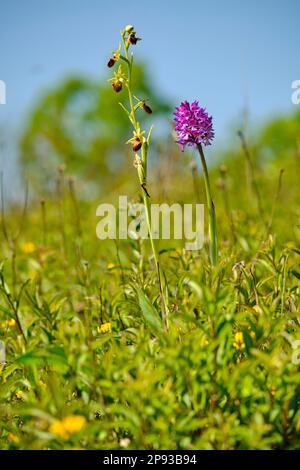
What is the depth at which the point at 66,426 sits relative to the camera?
1.17 metres

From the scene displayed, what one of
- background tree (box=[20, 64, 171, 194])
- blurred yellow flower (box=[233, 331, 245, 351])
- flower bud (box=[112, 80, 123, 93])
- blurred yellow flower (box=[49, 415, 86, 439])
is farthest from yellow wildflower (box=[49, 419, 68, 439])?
background tree (box=[20, 64, 171, 194])

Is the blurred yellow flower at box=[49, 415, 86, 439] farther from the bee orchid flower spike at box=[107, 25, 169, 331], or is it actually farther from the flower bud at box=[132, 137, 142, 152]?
the flower bud at box=[132, 137, 142, 152]

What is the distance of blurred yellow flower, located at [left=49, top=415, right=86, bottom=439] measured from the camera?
1.16m

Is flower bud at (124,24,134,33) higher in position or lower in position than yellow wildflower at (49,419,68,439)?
higher

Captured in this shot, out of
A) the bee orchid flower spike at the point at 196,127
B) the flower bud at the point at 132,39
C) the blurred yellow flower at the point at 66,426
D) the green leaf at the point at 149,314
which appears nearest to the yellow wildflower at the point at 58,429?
the blurred yellow flower at the point at 66,426

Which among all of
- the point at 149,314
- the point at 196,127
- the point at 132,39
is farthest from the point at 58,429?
the point at 132,39

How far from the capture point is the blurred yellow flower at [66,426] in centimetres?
116

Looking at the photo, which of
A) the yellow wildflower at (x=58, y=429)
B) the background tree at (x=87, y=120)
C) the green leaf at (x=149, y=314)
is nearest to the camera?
the yellow wildflower at (x=58, y=429)

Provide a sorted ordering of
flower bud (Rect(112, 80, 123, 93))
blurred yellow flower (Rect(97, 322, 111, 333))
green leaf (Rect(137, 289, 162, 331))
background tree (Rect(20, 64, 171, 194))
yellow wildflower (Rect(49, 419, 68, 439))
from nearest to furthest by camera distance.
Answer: yellow wildflower (Rect(49, 419, 68, 439)) < green leaf (Rect(137, 289, 162, 331)) < flower bud (Rect(112, 80, 123, 93)) < blurred yellow flower (Rect(97, 322, 111, 333)) < background tree (Rect(20, 64, 171, 194))

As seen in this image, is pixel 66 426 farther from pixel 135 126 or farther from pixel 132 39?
pixel 132 39

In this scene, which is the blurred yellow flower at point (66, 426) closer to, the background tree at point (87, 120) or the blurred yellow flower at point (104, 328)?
the blurred yellow flower at point (104, 328)

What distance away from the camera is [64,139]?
99.6 ft
